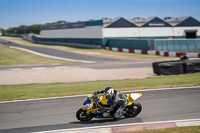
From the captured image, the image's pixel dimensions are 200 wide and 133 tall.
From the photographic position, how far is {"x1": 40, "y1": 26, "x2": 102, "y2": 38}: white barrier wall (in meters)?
58.2

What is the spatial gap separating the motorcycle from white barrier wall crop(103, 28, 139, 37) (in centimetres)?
4685

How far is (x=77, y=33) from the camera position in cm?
6819

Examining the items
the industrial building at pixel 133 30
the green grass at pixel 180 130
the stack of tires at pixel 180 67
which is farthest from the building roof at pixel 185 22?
the green grass at pixel 180 130

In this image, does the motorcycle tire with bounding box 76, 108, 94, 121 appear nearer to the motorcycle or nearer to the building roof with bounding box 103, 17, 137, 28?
the motorcycle

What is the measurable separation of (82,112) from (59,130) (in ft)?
3.61

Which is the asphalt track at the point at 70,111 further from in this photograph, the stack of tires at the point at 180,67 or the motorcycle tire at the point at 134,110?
the stack of tires at the point at 180,67

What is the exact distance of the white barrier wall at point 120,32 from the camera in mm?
56188

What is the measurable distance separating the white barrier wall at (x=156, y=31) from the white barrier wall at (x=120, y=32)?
155 centimetres

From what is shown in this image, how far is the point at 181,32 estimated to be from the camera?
60.8 m

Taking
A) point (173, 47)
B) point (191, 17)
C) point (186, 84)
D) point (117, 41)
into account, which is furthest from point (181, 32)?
point (186, 84)

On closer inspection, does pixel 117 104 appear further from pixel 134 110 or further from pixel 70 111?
pixel 70 111

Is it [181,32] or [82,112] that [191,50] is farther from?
[82,112]

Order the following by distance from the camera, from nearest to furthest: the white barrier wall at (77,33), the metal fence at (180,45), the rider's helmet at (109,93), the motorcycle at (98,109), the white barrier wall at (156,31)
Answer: the rider's helmet at (109,93)
the motorcycle at (98,109)
the metal fence at (180,45)
the white barrier wall at (77,33)
the white barrier wall at (156,31)

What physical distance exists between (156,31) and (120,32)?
29.5 ft
